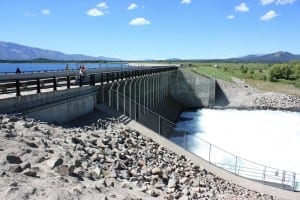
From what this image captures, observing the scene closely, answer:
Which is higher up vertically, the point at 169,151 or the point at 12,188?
the point at 12,188

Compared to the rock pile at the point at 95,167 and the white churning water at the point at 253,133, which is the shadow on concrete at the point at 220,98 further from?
the rock pile at the point at 95,167

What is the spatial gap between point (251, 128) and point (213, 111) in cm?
1639

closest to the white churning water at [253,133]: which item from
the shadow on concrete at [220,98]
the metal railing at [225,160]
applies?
the metal railing at [225,160]

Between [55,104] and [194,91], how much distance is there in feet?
183

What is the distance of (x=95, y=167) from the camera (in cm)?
1431

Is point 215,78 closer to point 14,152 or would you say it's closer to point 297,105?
point 297,105

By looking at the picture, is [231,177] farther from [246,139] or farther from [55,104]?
[246,139]

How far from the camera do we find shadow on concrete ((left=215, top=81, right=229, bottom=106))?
74.8 meters

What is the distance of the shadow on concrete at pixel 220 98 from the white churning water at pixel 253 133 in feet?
12.1

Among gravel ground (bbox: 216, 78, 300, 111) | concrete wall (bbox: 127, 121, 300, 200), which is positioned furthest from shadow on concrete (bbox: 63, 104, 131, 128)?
gravel ground (bbox: 216, 78, 300, 111)

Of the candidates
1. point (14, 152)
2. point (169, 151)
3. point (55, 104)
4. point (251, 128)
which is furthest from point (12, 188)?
point (251, 128)

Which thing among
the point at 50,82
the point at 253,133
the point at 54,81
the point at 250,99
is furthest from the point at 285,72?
the point at 54,81

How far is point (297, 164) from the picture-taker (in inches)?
1405

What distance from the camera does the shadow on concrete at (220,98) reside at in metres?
74.8
